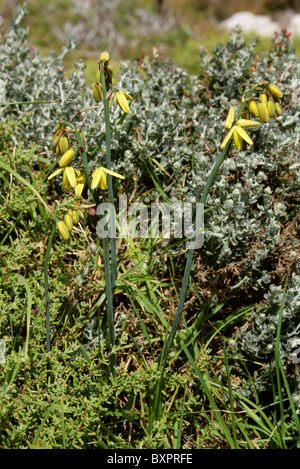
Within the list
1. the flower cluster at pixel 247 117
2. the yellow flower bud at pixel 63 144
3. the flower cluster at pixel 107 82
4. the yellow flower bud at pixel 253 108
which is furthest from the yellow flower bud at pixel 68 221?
the yellow flower bud at pixel 253 108

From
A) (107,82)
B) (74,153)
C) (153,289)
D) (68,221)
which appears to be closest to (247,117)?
(107,82)

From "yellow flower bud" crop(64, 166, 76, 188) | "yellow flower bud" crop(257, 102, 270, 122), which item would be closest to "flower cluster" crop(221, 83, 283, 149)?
"yellow flower bud" crop(257, 102, 270, 122)

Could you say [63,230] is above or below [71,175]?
below

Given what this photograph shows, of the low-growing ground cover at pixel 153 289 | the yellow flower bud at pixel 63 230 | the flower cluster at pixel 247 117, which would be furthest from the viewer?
the low-growing ground cover at pixel 153 289

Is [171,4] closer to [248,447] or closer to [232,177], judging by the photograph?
[232,177]

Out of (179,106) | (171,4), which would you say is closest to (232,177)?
(179,106)

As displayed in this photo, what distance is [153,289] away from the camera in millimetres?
2256

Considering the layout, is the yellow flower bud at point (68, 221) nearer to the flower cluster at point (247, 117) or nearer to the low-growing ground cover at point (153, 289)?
the low-growing ground cover at point (153, 289)

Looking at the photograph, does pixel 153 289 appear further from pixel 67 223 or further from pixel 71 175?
pixel 71 175

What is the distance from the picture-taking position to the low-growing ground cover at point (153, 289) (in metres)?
1.85

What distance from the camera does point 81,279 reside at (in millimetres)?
2193

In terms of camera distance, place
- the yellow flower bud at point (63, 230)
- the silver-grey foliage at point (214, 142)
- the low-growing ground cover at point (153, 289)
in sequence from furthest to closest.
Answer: the silver-grey foliage at point (214, 142) → the low-growing ground cover at point (153, 289) → the yellow flower bud at point (63, 230)

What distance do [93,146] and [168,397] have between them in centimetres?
140

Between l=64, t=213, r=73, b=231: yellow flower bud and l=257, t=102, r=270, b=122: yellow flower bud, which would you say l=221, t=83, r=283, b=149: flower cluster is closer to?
l=257, t=102, r=270, b=122: yellow flower bud
